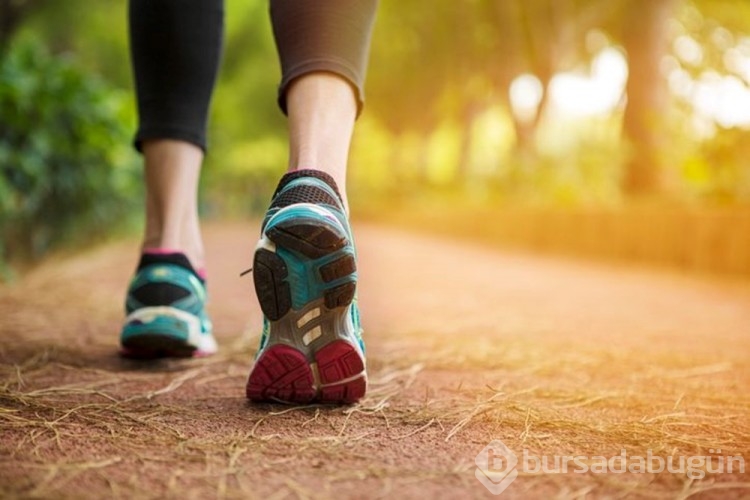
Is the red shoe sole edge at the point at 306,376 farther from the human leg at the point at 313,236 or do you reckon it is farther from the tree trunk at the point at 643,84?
the tree trunk at the point at 643,84

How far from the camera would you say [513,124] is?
954 centimetres

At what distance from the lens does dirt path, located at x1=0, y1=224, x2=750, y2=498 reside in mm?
734

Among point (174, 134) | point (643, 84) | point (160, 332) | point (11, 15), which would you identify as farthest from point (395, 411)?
point (643, 84)

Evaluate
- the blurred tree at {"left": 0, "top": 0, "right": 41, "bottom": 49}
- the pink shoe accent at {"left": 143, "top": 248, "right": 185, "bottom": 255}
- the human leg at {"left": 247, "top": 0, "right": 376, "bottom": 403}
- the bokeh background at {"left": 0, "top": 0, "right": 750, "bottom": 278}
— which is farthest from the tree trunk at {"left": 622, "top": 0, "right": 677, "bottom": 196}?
the human leg at {"left": 247, "top": 0, "right": 376, "bottom": 403}

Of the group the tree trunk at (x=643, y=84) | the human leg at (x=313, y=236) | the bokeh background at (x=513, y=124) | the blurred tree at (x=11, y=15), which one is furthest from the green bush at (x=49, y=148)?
the tree trunk at (x=643, y=84)

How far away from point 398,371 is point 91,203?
3180mm

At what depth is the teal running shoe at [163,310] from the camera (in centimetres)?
133

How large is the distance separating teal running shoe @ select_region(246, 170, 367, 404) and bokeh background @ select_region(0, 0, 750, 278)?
1.90m

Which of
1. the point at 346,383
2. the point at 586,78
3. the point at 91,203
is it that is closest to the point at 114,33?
the point at 91,203

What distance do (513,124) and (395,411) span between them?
886cm

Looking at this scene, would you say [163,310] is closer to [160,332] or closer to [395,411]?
[160,332]

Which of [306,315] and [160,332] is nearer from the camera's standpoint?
[306,315]

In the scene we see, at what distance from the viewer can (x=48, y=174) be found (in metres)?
3.38

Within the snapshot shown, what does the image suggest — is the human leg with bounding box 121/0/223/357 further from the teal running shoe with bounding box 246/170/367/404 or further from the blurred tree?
the blurred tree
